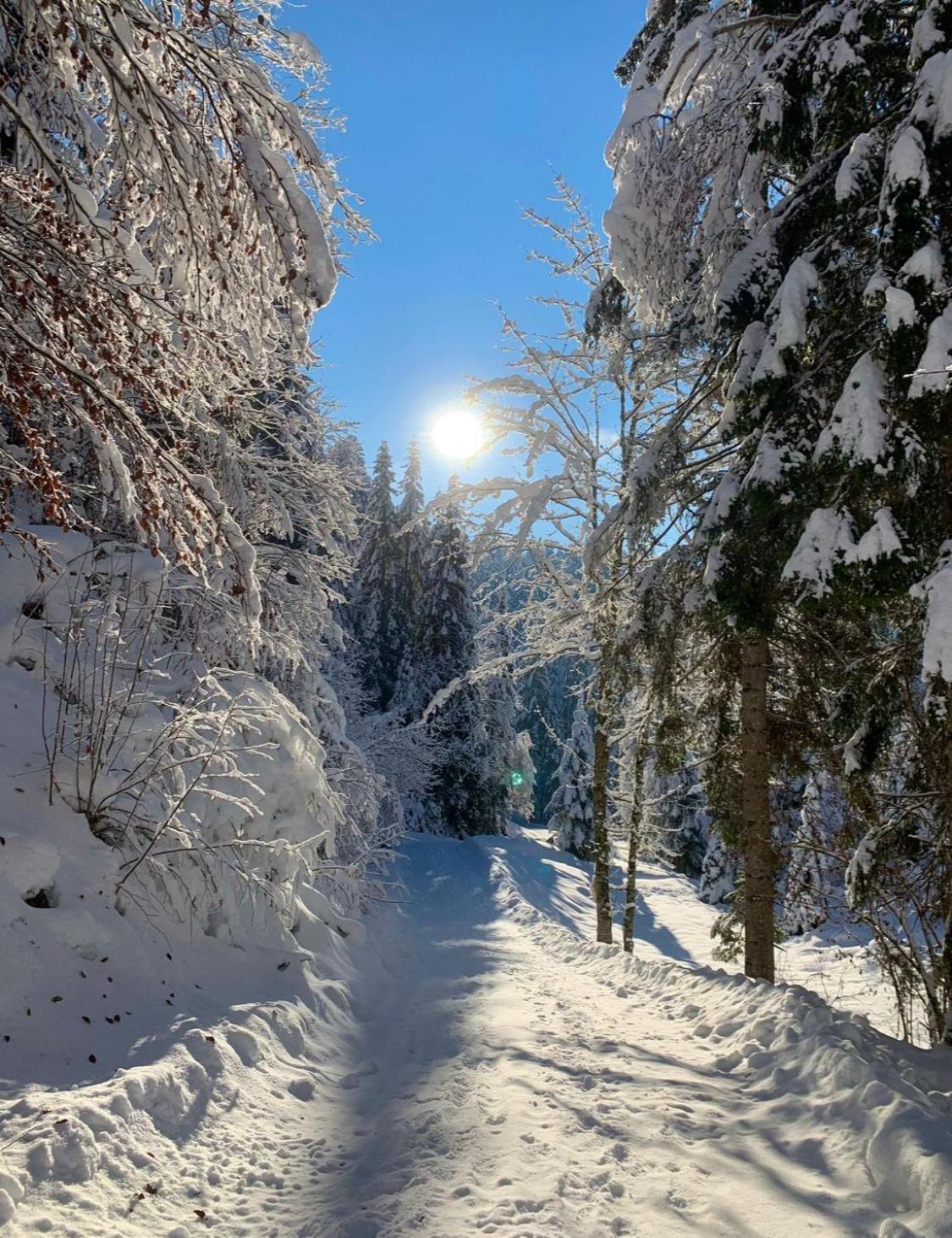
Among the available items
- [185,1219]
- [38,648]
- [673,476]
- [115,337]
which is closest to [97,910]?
[185,1219]

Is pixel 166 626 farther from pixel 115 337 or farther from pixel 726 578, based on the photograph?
pixel 726 578

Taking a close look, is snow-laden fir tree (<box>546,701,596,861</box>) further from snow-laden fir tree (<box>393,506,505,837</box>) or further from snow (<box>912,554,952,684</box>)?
snow (<box>912,554,952,684</box>)

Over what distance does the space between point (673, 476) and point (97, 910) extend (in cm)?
632

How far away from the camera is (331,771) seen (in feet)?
33.3

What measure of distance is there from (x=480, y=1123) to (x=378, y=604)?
91.9ft

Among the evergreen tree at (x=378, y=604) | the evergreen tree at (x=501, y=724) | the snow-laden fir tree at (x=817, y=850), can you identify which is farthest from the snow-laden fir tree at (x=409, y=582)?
the snow-laden fir tree at (x=817, y=850)

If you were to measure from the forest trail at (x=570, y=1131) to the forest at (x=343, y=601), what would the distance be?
0.03 m

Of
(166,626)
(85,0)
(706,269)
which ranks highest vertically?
(706,269)

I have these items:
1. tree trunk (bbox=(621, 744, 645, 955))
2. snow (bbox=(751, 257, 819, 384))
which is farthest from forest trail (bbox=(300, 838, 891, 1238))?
snow (bbox=(751, 257, 819, 384))

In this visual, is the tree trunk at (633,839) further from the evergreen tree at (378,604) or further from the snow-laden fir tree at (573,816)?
the snow-laden fir tree at (573,816)

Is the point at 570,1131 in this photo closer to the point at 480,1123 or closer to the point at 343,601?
the point at 480,1123

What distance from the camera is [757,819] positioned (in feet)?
22.2

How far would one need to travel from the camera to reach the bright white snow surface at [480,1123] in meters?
2.89

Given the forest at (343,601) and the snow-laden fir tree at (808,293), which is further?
the snow-laden fir tree at (808,293)
